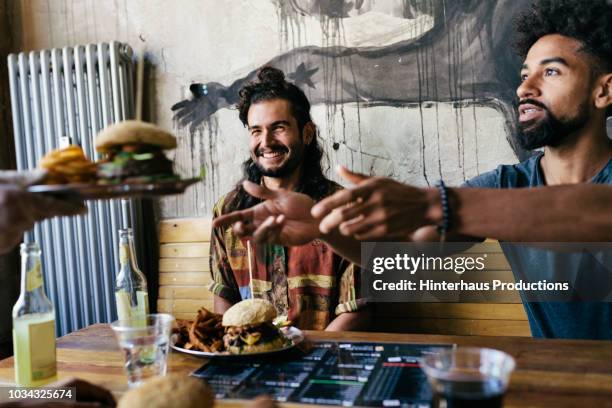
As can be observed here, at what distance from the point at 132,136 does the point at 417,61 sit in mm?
1754

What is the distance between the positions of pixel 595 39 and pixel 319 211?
1479 mm

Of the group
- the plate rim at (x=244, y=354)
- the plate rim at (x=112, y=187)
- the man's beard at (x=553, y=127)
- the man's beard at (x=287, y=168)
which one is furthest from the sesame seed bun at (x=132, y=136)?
the man's beard at (x=553, y=127)

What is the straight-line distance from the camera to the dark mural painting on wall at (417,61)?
2502 millimetres

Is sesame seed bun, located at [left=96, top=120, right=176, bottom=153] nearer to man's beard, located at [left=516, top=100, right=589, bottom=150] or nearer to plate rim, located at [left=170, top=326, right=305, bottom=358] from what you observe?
plate rim, located at [left=170, top=326, right=305, bottom=358]

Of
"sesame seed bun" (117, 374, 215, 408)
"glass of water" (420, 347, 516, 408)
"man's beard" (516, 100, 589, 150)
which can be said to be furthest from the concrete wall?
"sesame seed bun" (117, 374, 215, 408)

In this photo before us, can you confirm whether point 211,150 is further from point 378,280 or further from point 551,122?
point 551,122

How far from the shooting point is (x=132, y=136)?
120cm

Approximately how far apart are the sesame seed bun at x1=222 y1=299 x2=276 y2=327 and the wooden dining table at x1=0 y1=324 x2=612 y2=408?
0.44ft

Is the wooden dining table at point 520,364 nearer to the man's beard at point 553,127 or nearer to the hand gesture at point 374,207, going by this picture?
the hand gesture at point 374,207

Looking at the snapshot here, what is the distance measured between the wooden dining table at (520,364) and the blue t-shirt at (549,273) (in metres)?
0.45

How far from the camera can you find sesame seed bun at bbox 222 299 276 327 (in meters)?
1.48

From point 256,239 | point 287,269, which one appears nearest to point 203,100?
point 287,269

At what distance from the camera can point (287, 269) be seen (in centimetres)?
237

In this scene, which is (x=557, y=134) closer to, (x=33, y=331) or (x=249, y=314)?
(x=249, y=314)
